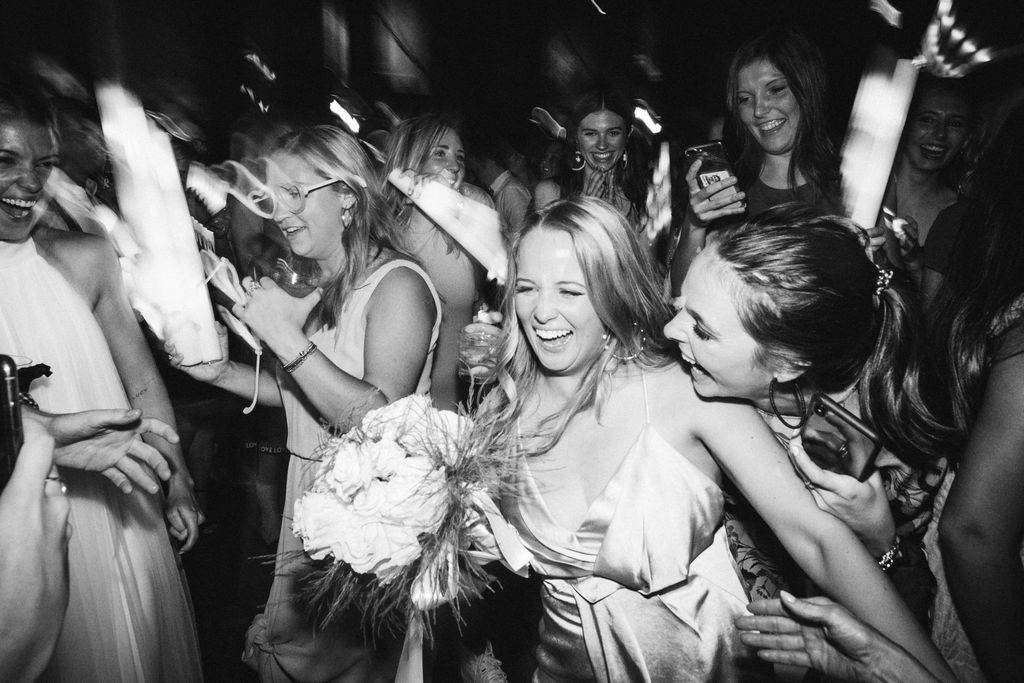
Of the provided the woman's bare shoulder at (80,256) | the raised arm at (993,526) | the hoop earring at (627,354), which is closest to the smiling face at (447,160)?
the woman's bare shoulder at (80,256)

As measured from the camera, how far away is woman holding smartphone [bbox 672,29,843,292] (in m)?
2.19

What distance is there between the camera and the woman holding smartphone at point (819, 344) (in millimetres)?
1251

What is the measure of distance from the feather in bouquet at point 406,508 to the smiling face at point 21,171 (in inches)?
42.3

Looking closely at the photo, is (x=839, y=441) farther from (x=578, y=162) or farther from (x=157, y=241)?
(x=157, y=241)

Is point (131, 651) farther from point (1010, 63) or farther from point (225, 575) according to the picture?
point (1010, 63)

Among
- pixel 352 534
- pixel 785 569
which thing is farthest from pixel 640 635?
pixel 352 534

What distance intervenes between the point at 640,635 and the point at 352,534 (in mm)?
748

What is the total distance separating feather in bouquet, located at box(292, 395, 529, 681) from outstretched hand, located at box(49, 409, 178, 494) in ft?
1.89

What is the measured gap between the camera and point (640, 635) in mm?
1425

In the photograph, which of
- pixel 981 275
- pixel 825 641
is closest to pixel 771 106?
pixel 981 275

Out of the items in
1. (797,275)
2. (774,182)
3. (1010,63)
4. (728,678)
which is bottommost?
(728,678)

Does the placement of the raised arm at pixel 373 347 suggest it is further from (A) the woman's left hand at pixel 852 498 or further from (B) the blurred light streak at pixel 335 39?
(B) the blurred light streak at pixel 335 39

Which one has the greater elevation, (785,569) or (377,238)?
(377,238)

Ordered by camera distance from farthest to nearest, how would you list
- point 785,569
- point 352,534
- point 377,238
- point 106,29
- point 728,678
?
point 106,29 → point 377,238 → point 785,569 → point 728,678 → point 352,534
